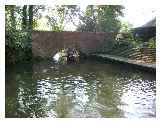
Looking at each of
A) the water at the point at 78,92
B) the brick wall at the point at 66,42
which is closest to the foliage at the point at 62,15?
the water at the point at 78,92

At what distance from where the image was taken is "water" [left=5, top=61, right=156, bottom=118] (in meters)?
2.64

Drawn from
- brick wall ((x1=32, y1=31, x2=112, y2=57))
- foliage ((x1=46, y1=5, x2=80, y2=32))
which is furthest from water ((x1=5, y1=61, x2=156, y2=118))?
foliage ((x1=46, y1=5, x2=80, y2=32))

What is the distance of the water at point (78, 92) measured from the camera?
8.65 ft

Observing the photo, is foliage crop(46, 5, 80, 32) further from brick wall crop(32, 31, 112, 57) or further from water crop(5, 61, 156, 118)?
brick wall crop(32, 31, 112, 57)

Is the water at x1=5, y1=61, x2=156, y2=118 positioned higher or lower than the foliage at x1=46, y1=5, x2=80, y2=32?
lower

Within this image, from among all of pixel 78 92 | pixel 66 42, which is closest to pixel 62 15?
pixel 78 92

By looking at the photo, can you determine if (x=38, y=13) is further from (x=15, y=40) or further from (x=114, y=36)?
(x=114, y=36)

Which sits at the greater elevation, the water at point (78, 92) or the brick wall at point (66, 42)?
the brick wall at point (66, 42)

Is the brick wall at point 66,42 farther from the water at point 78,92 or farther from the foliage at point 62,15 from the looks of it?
the foliage at point 62,15

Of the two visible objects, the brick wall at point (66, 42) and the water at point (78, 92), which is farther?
the brick wall at point (66, 42)

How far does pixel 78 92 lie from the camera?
351 cm

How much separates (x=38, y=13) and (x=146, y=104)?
1.45m

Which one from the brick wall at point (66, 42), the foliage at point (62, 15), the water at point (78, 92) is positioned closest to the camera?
the water at point (78, 92)

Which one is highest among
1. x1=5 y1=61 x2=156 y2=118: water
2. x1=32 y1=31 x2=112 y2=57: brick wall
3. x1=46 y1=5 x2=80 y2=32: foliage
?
x1=46 y1=5 x2=80 y2=32: foliage
